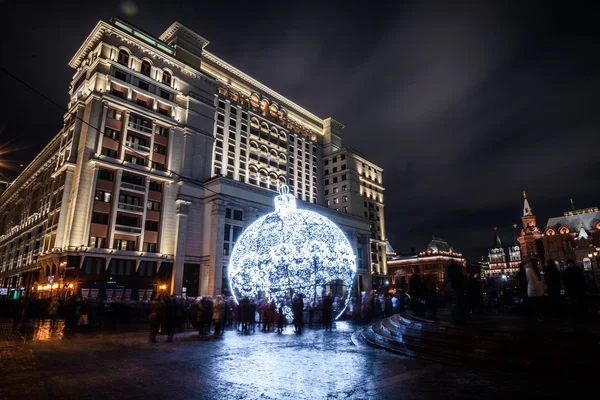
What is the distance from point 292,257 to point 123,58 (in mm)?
36162

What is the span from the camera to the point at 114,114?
3662 centimetres

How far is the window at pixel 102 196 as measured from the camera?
33.8 metres

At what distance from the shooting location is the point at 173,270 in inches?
1454

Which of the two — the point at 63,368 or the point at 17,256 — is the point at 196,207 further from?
the point at 63,368

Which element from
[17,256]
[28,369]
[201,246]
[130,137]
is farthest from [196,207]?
[28,369]

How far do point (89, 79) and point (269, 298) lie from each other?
112 ft

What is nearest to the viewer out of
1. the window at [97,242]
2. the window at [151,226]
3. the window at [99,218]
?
the window at [97,242]

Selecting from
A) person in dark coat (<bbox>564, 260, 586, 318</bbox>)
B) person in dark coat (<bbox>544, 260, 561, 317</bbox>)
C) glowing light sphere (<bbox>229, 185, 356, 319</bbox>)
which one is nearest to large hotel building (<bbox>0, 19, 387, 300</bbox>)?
glowing light sphere (<bbox>229, 185, 356, 319</bbox>)

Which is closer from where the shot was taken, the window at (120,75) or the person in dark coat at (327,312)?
the person in dark coat at (327,312)

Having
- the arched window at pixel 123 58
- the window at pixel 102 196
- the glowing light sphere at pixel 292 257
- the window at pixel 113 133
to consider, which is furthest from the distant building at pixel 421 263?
the glowing light sphere at pixel 292 257

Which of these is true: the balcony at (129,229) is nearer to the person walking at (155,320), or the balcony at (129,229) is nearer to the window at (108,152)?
the window at (108,152)

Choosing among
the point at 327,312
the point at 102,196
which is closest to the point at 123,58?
the point at 102,196

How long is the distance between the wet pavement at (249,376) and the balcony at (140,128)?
104 ft

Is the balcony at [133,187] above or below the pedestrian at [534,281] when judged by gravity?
above
